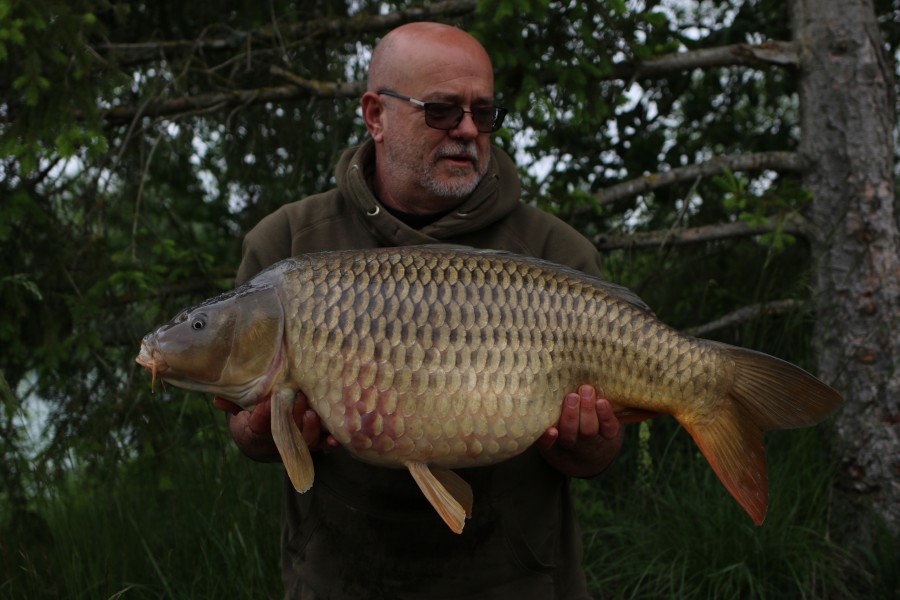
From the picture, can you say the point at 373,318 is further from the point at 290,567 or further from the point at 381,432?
the point at 290,567

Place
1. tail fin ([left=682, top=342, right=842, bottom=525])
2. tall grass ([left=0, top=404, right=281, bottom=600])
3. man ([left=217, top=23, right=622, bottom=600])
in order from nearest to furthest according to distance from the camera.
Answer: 1. tail fin ([left=682, top=342, right=842, bottom=525])
2. man ([left=217, top=23, right=622, bottom=600])
3. tall grass ([left=0, top=404, right=281, bottom=600])

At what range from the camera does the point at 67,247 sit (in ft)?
10.5

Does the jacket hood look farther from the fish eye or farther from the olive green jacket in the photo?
the fish eye

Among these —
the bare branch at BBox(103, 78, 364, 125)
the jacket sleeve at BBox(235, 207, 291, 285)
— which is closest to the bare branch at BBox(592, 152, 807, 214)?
the bare branch at BBox(103, 78, 364, 125)

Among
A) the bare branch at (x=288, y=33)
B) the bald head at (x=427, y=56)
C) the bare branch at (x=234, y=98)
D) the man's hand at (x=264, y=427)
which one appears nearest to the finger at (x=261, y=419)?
the man's hand at (x=264, y=427)

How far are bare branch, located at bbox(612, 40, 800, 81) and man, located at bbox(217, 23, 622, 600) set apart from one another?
123cm

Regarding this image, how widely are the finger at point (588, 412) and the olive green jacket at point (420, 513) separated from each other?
0.83 ft

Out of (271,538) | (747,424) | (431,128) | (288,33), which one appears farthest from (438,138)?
(288,33)

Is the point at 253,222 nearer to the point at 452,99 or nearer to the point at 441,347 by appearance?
the point at 452,99

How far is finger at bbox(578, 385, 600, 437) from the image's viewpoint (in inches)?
65.1

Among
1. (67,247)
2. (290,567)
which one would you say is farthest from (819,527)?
(67,247)

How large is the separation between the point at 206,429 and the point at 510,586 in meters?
1.31

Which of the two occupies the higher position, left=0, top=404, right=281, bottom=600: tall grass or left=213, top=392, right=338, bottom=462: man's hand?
left=213, top=392, right=338, bottom=462: man's hand

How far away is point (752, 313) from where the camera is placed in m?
2.97
